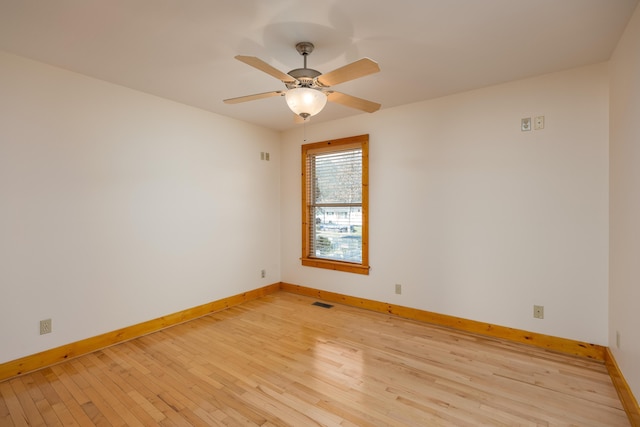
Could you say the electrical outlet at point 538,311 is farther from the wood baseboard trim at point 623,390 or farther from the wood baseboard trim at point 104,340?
the wood baseboard trim at point 104,340

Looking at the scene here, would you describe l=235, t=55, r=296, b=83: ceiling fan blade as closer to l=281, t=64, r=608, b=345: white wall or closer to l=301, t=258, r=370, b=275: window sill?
l=281, t=64, r=608, b=345: white wall

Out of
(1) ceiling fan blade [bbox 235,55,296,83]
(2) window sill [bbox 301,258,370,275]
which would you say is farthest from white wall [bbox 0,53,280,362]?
(1) ceiling fan blade [bbox 235,55,296,83]

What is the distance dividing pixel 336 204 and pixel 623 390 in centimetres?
335

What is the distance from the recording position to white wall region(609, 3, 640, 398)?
76.5 inches

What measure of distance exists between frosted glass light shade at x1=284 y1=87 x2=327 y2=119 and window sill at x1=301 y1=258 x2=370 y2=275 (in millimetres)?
2594

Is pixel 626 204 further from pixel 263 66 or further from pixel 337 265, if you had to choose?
pixel 337 265

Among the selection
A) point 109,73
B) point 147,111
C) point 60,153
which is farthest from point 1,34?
point 147,111

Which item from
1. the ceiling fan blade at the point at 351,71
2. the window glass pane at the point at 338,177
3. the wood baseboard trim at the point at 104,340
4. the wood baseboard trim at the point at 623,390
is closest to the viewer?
the ceiling fan blade at the point at 351,71

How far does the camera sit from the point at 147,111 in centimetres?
335

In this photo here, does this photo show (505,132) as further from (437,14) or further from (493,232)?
(437,14)

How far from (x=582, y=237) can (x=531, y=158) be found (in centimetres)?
86

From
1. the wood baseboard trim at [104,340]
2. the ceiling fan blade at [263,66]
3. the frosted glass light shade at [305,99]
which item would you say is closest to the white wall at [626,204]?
the frosted glass light shade at [305,99]

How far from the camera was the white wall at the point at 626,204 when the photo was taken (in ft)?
6.38

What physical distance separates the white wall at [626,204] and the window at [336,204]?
7.96 ft
